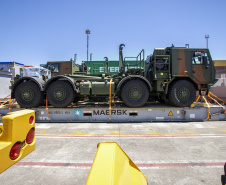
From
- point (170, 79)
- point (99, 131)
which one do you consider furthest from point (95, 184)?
point (170, 79)

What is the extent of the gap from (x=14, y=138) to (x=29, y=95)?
150 inches

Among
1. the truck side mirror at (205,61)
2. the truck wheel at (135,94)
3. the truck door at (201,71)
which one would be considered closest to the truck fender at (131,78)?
the truck wheel at (135,94)

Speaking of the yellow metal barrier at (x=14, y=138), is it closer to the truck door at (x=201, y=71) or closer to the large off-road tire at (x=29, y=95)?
the large off-road tire at (x=29, y=95)

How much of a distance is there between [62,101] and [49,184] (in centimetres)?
415

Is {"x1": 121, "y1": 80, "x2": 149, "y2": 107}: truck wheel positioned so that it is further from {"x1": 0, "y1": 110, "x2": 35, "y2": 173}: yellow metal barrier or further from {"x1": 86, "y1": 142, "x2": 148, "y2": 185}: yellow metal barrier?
{"x1": 86, "y1": 142, "x2": 148, "y2": 185}: yellow metal barrier

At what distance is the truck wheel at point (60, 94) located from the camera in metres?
5.98

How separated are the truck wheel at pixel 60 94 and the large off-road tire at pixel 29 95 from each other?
Answer: 52cm

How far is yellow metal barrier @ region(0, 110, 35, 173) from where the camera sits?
8.17 ft

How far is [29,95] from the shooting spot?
6.03 metres

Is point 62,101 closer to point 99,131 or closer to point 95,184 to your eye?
Result: point 99,131

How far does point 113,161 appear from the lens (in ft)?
4.35

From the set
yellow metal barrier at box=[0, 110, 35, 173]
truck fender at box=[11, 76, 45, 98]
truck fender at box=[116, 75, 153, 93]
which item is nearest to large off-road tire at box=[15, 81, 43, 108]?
truck fender at box=[11, 76, 45, 98]

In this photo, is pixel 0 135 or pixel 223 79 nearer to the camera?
pixel 0 135

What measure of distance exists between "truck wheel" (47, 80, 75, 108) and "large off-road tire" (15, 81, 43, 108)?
0.52 m
